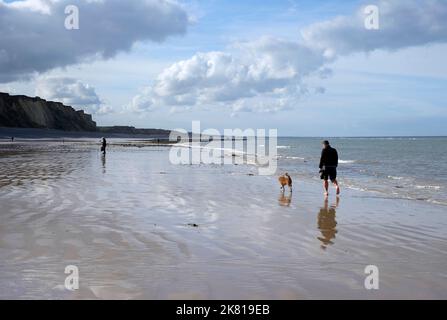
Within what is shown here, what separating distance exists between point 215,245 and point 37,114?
424ft

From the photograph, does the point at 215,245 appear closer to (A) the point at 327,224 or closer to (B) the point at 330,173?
(A) the point at 327,224

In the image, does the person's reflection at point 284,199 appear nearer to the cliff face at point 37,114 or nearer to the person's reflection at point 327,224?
the person's reflection at point 327,224

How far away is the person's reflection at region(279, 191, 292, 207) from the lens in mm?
12537

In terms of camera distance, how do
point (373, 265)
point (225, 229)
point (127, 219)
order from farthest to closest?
point (127, 219), point (225, 229), point (373, 265)

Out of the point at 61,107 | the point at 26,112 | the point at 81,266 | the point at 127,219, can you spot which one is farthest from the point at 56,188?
the point at 61,107

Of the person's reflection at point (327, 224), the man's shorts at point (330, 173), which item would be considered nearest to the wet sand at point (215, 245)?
the person's reflection at point (327, 224)

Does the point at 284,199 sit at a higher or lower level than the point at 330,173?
lower

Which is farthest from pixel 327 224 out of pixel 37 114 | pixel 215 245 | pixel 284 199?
pixel 37 114

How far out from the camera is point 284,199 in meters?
13.6

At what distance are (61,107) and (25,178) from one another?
138 meters

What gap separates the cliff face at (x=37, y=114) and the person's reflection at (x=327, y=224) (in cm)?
11014

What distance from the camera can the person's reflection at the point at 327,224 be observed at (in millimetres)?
7952

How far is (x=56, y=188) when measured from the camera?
14445 mm
